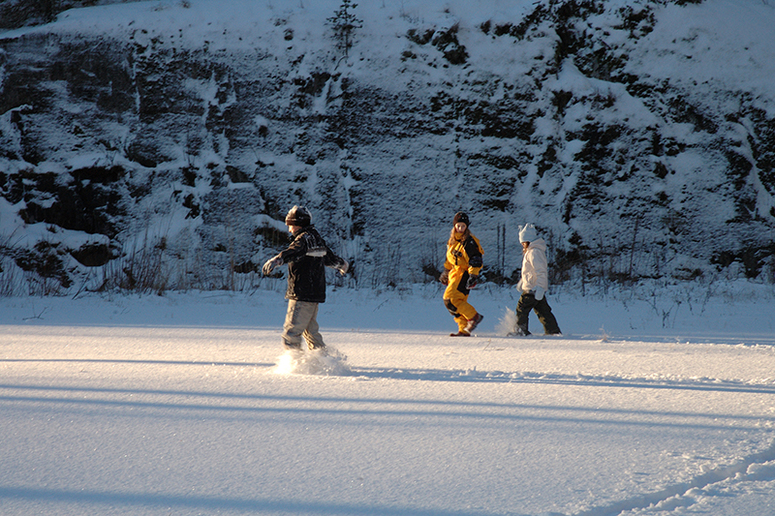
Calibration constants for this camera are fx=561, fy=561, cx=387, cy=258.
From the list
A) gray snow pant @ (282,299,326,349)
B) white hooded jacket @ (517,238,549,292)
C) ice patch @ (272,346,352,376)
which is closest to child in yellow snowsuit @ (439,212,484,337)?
white hooded jacket @ (517,238,549,292)

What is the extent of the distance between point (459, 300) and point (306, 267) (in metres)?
2.48

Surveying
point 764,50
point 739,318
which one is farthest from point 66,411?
point 764,50

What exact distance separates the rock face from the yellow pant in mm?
5313

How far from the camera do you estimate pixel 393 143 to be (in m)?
12.7

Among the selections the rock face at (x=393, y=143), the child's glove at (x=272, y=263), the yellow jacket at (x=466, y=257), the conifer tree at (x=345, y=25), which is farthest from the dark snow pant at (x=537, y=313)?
the conifer tree at (x=345, y=25)

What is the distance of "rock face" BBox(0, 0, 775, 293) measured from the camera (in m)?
12.0

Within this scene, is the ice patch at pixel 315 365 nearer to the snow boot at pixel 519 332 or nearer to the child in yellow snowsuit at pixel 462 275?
the child in yellow snowsuit at pixel 462 275

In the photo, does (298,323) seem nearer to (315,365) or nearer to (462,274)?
(315,365)

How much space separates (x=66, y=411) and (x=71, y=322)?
14.2 ft

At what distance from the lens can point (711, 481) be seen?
204 cm

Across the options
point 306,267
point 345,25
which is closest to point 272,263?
point 306,267

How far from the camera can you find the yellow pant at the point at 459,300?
623 cm

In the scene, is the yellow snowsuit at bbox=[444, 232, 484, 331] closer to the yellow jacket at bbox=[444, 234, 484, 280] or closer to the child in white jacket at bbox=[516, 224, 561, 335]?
the yellow jacket at bbox=[444, 234, 484, 280]

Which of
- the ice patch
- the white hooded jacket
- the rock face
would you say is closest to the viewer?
the ice patch
